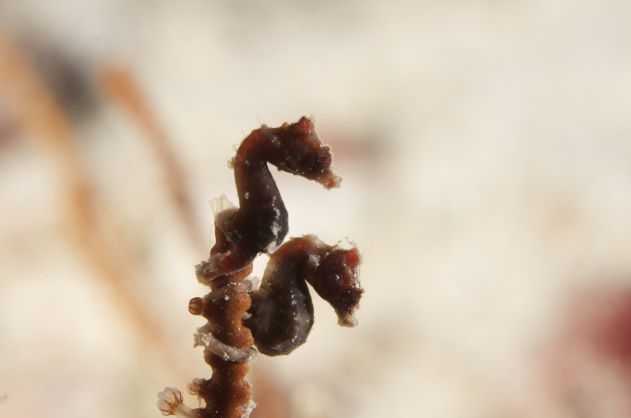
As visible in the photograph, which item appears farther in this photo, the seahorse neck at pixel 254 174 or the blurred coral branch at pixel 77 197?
the blurred coral branch at pixel 77 197

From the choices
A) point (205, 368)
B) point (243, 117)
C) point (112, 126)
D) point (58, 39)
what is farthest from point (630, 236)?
point (58, 39)

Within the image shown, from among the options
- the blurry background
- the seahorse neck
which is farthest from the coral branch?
the blurry background

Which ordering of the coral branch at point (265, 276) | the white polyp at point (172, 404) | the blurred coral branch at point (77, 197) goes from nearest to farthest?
the coral branch at point (265, 276), the white polyp at point (172, 404), the blurred coral branch at point (77, 197)

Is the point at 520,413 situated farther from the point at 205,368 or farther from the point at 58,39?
the point at 58,39

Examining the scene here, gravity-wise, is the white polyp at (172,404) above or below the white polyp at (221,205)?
below

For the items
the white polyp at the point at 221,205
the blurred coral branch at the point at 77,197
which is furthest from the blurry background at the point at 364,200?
the white polyp at the point at 221,205

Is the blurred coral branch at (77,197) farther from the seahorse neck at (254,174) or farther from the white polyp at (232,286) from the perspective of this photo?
the seahorse neck at (254,174)

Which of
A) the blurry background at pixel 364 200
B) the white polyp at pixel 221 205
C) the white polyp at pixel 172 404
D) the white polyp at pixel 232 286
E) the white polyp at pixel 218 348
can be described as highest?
the blurry background at pixel 364 200

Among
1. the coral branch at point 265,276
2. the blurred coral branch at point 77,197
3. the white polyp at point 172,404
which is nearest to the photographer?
the coral branch at point 265,276

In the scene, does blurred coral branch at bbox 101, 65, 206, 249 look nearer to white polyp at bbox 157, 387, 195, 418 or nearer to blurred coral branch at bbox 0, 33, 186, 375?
blurred coral branch at bbox 0, 33, 186, 375
